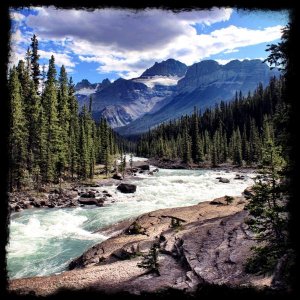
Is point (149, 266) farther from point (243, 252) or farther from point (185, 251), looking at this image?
point (243, 252)

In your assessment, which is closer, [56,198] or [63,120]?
[56,198]

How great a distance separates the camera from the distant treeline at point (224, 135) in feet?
427

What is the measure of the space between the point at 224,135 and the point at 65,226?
129288 millimetres

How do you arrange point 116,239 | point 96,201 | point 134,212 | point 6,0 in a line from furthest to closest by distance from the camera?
point 96,201 → point 134,212 → point 116,239 → point 6,0

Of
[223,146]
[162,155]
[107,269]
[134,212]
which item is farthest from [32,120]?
[162,155]

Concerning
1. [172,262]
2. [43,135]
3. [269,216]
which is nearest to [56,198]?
[43,135]

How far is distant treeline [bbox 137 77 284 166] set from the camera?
130 metres

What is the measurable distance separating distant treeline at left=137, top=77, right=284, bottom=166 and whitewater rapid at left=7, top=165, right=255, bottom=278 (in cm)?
7774

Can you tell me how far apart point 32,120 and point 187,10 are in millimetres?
64699

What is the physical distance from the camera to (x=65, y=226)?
3117 cm

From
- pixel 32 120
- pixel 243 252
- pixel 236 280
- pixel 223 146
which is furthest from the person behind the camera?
pixel 223 146

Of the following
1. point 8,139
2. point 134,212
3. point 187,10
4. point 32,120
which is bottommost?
point 134,212

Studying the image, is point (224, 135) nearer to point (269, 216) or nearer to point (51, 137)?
point (51, 137)

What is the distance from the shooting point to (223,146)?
139 meters
